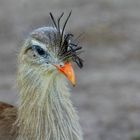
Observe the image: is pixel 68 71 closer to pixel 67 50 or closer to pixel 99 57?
pixel 67 50

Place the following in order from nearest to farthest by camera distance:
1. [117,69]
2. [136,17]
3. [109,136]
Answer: [109,136], [117,69], [136,17]

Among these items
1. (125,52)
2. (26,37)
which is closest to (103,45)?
(125,52)

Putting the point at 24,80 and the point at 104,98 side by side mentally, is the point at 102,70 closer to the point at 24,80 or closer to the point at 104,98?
the point at 104,98

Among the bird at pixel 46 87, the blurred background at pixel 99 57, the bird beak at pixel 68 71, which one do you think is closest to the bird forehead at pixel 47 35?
the bird at pixel 46 87

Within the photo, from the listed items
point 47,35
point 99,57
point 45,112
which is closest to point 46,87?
point 45,112

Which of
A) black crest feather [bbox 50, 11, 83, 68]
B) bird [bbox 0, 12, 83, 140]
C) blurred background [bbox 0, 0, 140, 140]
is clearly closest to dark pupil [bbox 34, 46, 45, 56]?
bird [bbox 0, 12, 83, 140]

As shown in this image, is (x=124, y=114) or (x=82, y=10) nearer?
(x=124, y=114)

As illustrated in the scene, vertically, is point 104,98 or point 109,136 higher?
point 104,98
